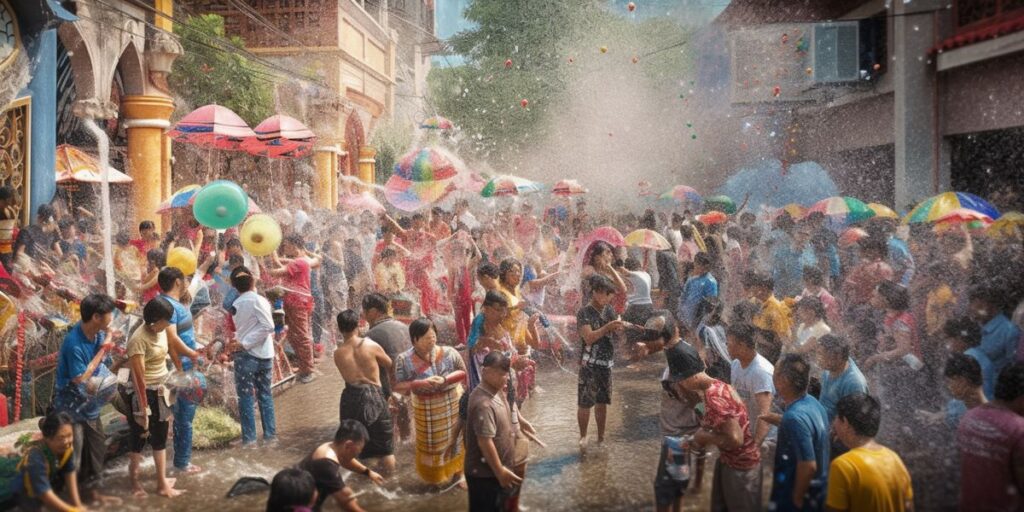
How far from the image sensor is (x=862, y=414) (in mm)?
3607

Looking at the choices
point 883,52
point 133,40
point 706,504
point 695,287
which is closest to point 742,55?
point 883,52

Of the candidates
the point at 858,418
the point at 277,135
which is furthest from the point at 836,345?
the point at 277,135

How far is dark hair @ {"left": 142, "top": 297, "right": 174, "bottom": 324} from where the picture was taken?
18.8 ft

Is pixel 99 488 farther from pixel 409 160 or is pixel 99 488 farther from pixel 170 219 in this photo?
pixel 170 219

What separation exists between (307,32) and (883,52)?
1488cm

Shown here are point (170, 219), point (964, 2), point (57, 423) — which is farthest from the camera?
point (170, 219)

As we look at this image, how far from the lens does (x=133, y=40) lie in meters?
13.5

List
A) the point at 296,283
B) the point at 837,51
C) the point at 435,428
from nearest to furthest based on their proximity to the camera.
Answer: the point at 435,428 < the point at 296,283 < the point at 837,51

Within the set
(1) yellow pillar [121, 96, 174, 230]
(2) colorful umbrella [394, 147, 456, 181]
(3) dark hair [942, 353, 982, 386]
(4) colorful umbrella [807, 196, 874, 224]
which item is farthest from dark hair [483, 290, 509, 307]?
(1) yellow pillar [121, 96, 174, 230]

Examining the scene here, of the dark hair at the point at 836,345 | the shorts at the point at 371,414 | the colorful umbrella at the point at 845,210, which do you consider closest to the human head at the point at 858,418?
the dark hair at the point at 836,345

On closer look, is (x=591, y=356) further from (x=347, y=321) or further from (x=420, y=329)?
(x=347, y=321)

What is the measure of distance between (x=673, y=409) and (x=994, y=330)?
7.48 ft

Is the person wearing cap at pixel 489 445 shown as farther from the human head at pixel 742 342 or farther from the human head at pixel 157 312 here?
the human head at pixel 157 312

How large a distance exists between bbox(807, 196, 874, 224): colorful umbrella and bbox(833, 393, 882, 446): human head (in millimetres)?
7840
